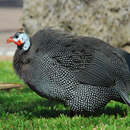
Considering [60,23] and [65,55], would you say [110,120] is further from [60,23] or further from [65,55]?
[60,23]

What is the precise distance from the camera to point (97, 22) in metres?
7.12

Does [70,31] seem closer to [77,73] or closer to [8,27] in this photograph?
[77,73]

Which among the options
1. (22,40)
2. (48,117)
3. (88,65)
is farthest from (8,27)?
(88,65)

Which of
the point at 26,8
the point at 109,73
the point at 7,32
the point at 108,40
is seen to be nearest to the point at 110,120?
the point at 109,73

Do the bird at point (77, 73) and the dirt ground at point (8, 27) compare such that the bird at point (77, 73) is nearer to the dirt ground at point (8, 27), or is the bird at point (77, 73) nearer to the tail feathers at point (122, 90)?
the tail feathers at point (122, 90)

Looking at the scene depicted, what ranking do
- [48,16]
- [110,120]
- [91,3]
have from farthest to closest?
1. [48,16]
2. [91,3]
3. [110,120]

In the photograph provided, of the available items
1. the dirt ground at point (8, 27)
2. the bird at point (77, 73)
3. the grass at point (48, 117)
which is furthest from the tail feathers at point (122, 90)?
the dirt ground at point (8, 27)

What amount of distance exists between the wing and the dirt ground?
4.50 metres

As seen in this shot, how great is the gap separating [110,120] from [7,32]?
32.7 feet

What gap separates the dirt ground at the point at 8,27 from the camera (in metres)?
10.6

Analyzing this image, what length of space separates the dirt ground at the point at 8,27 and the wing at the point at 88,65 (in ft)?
14.8

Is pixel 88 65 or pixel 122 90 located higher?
pixel 88 65

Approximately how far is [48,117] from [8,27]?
10.8 m

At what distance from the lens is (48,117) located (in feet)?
14.1
